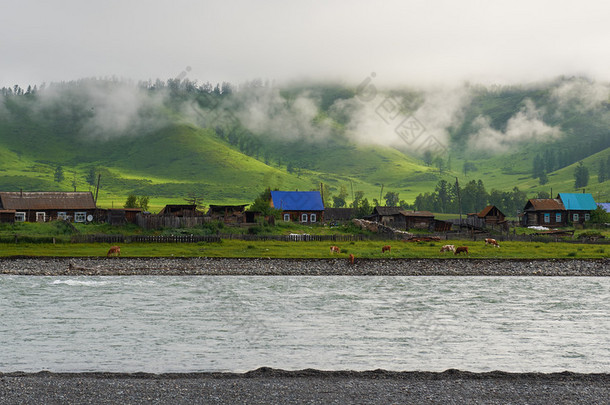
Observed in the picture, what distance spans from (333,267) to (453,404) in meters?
35.8

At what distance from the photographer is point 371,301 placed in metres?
34.1

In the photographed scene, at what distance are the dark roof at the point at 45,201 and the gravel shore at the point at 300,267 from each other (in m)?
45.0

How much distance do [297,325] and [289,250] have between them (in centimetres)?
3451

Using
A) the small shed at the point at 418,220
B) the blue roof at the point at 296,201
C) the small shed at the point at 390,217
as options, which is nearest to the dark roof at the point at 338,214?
the blue roof at the point at 296,201

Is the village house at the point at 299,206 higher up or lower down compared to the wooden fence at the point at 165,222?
higher up

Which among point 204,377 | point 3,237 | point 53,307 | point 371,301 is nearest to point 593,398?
point 204,377

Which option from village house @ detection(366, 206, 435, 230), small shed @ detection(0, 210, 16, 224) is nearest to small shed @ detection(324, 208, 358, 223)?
village house @ detection(366, 206, 435, 230)

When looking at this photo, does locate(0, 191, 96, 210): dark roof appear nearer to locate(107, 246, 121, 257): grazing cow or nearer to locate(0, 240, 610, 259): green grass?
locate(0, 240, 610, 259): green grass

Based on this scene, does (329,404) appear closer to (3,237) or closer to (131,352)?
(131,352)

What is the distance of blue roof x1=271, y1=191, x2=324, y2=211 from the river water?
75.2 m

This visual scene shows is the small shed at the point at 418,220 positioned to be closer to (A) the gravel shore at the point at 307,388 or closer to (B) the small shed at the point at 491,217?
(B) the small shed at the point at 491,217

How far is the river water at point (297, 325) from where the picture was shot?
2034cm

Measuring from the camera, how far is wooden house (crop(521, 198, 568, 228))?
117m

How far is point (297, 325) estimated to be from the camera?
26.7m
